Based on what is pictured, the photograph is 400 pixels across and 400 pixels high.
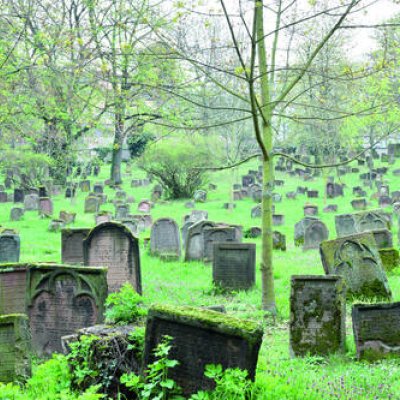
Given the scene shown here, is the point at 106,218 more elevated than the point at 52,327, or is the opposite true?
the point at 106,218

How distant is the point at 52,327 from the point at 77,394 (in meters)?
3.04

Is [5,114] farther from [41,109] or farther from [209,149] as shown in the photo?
[209,149]

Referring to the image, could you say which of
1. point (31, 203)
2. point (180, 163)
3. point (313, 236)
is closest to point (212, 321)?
point (313, 236)

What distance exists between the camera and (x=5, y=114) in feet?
65.8

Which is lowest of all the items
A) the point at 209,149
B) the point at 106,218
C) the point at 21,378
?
the point at 21,378

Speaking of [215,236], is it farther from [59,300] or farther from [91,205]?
[91,205]

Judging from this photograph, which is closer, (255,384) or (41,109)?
(255,384)

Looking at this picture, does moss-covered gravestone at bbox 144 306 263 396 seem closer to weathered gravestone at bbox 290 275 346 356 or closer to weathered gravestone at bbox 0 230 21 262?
weathered gravestone at bbox 290 275 346 356

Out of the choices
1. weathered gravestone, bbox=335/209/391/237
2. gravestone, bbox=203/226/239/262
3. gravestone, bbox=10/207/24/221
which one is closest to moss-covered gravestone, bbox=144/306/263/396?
gravestone, bbox=203/226/239/262

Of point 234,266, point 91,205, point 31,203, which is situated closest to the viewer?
point 234,266

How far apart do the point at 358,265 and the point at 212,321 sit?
6.02 meters

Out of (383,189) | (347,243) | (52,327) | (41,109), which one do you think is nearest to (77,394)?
(52,327)

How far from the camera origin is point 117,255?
10.4 metres

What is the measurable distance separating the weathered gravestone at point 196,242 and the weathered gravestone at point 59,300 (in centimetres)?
699
